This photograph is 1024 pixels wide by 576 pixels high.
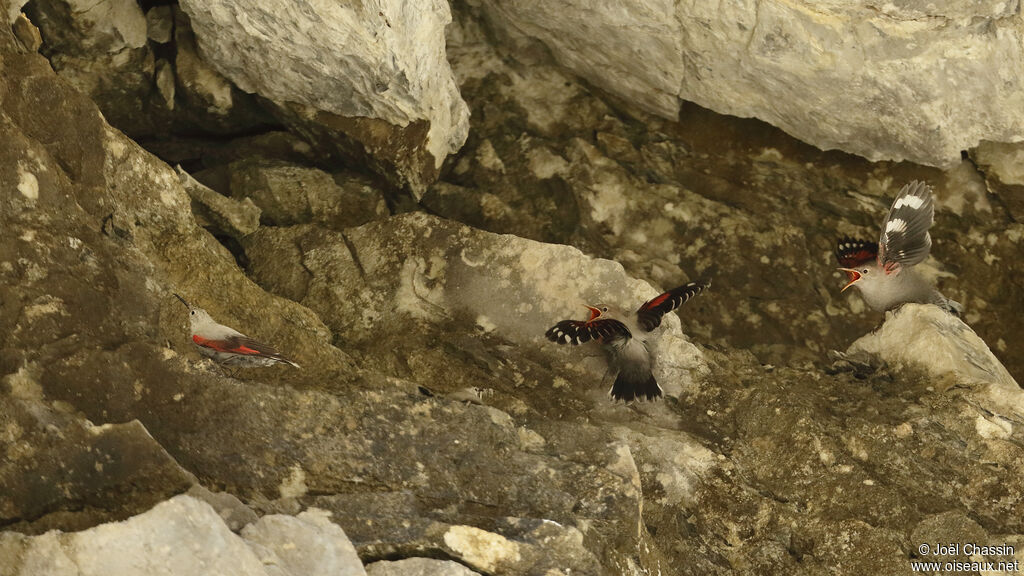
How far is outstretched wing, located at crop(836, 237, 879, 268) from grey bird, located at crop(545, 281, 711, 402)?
1.01 meters

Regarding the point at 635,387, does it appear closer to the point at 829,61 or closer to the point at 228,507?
the point at 829,61

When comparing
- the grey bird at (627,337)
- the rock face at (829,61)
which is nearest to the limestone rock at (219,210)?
the grey bird at (627,337)

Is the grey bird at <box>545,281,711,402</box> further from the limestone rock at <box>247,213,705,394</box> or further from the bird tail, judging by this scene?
the limestone rock at <box>247,213,705,394</box>

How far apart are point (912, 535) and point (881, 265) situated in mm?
1490

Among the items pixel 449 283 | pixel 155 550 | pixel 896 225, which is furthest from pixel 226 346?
pixel 896 225

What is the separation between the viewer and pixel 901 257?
4.76m

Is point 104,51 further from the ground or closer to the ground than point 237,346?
further from the ground

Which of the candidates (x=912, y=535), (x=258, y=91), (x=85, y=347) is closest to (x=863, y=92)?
(x=912, y=535)

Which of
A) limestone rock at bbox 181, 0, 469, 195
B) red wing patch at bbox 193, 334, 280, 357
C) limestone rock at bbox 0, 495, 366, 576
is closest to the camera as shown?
limestone rock at bbox 0, 495, 366, 576

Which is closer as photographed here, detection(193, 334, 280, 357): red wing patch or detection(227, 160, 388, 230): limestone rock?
detection(193, 334, 280, 357): red wing patch

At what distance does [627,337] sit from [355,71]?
71.3 inches

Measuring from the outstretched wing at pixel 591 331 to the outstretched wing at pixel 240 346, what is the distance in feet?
4.17

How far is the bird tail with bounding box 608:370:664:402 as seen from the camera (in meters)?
4.31

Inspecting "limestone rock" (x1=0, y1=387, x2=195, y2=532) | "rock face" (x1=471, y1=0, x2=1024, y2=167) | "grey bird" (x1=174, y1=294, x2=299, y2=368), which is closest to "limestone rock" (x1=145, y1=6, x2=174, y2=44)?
"rock face" (x1=471, y1=0, x2=1024, y2=167)
